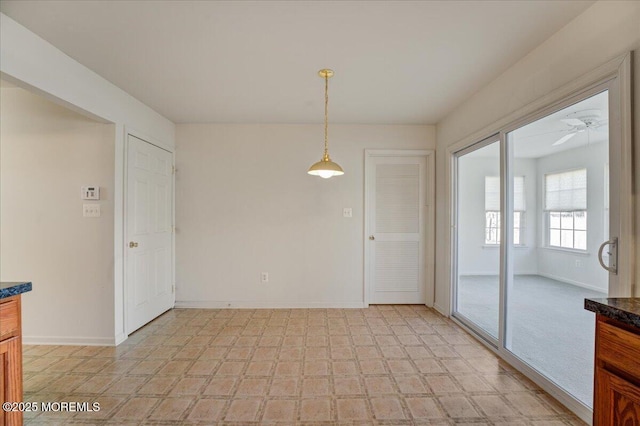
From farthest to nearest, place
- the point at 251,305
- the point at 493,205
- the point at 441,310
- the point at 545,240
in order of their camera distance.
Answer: the point at 493,205 < the point at 545,240 < the point at 251,305 < the point at 441,310

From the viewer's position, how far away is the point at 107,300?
2.86 meters

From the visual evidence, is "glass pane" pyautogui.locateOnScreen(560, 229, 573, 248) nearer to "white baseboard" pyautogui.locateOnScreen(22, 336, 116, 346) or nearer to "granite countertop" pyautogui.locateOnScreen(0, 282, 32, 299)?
"granite countertop" pyautogui.locateOnScreen(0, 282, 32, 299)

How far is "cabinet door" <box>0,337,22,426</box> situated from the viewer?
141cm

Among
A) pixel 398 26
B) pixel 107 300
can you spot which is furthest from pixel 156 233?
pixel 398 26

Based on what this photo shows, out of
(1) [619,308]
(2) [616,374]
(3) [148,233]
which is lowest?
(2) [616,374]

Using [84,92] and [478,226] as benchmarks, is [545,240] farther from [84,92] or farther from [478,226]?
[84,92]

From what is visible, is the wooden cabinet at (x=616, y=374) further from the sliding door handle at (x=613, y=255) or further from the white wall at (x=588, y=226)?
the white wall at (x=588, y=226)

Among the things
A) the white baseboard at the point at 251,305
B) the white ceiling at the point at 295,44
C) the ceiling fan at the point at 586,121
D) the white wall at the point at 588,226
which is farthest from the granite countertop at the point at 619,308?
the white baseboard at the point at 251,305

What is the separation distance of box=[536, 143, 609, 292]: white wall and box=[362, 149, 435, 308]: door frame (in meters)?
1.60

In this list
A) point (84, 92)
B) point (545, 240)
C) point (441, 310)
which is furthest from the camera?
point (545, 240)

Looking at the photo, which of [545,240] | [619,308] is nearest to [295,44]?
[619,308]

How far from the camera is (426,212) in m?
4.12

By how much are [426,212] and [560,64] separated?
2.38 metres

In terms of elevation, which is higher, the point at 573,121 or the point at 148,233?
the point at 573,121
